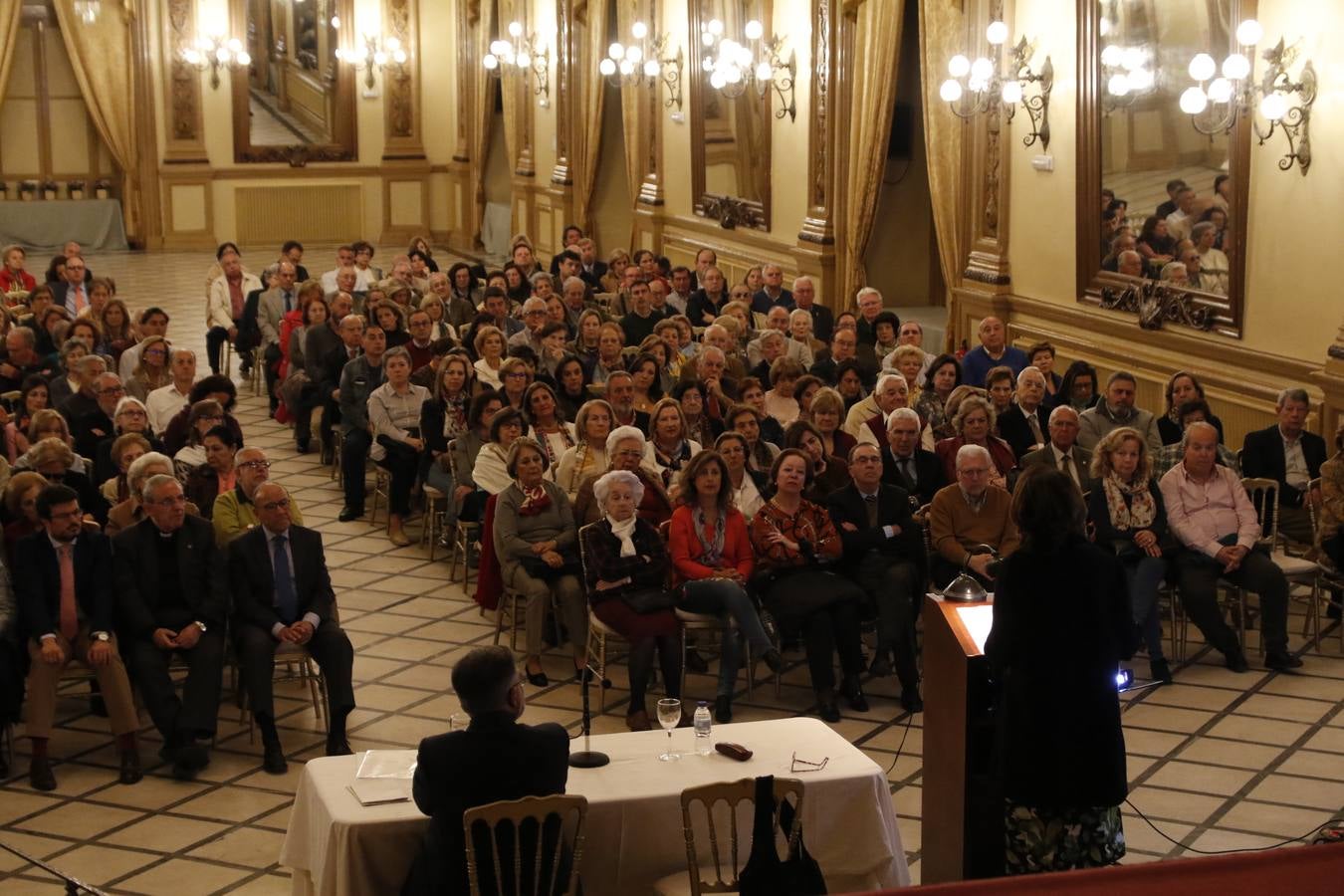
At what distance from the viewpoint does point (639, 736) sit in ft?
16.9

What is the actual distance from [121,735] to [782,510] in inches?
112

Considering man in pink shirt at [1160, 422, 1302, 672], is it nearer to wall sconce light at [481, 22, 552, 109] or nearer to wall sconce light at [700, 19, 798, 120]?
wall sconce light at [700, 19, 798, 120]

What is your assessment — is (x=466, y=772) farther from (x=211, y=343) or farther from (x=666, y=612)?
(x=211, y=343)

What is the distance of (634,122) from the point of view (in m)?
18.2

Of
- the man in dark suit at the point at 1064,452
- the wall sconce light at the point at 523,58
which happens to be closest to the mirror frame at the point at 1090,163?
the man in dark suit at the point at 1064,452

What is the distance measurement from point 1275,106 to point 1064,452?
241cm

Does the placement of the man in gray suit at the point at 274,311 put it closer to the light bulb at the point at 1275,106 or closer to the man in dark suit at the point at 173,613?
the man in dark suit at the point at 173,613

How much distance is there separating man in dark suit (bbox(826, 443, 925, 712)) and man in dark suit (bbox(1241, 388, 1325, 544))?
2.16 meters

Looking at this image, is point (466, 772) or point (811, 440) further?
point (811, 440)

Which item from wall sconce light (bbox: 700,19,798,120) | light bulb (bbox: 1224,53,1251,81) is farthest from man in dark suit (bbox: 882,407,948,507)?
wall sconce light (bbox: 700,19,798,120)

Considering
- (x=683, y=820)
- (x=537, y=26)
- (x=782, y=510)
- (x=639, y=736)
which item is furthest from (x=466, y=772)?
(x=537, y=26)

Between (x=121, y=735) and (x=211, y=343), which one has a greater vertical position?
(x=211, y=343)

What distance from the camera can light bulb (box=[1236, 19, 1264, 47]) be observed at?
354 inches

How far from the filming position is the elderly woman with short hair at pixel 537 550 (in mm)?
7414
